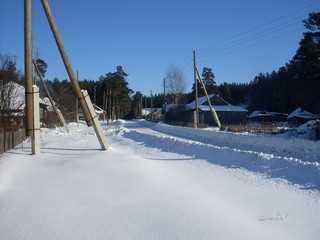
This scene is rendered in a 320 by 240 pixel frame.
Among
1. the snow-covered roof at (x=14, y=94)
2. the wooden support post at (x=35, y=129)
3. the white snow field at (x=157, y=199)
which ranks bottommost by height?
the white snow field at (x=157, y=199)

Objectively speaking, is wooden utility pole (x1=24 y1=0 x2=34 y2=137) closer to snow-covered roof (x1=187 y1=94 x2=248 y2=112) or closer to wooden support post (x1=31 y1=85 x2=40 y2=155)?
wooden support post (x1=31 y1=85 x2=40 y2=155)

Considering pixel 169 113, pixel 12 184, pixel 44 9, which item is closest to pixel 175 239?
pixel 12 184

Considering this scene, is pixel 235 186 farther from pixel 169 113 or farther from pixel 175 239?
pixel 169 113

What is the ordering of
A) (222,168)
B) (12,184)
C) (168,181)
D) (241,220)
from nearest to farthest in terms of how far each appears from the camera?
(241,220) → (12,184) → (168,181) → (222,168)

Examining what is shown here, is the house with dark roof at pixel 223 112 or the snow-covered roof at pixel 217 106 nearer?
the house with dark roof at pixel 223 112

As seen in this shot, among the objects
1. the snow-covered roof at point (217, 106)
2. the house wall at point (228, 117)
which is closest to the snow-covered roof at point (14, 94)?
the house wall at point (228, 117)

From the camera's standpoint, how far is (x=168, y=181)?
802 centimetres

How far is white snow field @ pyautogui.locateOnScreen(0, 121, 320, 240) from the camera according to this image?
5.05m

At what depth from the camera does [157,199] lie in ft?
21.3

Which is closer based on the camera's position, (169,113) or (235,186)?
(235,186)

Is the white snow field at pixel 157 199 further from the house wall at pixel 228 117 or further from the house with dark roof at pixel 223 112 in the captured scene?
the house with dark roof at pixel 223 112

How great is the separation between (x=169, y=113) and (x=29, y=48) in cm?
4311

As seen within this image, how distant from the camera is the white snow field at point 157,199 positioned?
5051 millimetres

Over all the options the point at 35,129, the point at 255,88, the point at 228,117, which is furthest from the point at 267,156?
the point at 255,88
